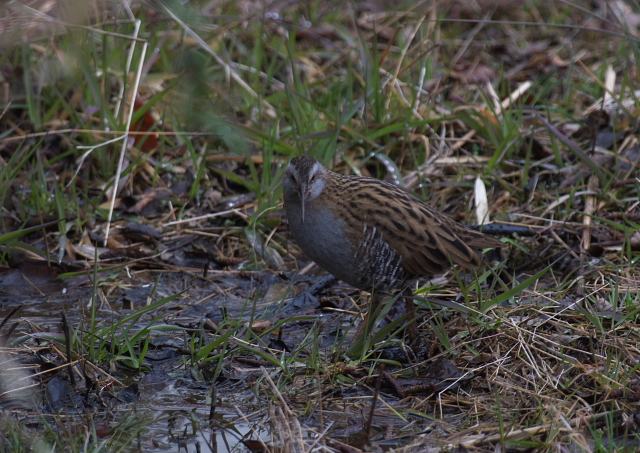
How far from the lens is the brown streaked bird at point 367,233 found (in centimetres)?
359

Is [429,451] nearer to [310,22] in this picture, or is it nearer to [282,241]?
[282,241]

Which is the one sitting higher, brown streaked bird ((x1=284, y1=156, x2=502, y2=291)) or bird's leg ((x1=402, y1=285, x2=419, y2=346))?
brown streaked bird ((x1=284, y1=156, x2=502, y2=291))

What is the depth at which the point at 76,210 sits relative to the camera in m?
4.69

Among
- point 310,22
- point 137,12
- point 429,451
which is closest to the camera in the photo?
point 429,451

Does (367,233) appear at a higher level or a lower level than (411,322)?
higher

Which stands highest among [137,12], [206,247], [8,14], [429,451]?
[8,14]

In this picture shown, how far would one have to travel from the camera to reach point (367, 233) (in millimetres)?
3602

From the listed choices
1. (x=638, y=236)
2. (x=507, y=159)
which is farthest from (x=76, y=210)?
(x=638, y=236)

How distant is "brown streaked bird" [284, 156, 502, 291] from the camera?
3.59m

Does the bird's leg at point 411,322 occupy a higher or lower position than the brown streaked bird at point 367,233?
lower

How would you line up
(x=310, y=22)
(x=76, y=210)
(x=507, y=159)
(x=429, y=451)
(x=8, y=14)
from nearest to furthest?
(x=8, y=14)
(x=429, y=451)
(x=76, y=210)
(x=507, y=159)
(x=310, y=22)

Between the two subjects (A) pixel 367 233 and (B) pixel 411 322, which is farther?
(A) pixel 367 233

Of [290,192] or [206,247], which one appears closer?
[290,192]

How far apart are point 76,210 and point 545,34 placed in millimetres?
4728
